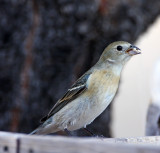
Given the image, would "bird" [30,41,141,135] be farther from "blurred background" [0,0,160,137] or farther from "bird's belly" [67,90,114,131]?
"blurred background" [0,0,160,137]

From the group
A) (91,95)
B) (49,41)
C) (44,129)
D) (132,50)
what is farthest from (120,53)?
(49,41)

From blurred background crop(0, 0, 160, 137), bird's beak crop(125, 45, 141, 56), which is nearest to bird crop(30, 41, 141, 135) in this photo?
bird's beak crop(125, 45, 141, 56)

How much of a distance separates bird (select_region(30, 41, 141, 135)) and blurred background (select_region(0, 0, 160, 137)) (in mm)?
1018

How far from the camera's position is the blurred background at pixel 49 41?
4699 mm

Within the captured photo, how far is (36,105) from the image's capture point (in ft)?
16.5

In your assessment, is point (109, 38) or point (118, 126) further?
point (118, 126)

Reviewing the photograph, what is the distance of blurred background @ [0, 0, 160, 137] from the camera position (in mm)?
4699

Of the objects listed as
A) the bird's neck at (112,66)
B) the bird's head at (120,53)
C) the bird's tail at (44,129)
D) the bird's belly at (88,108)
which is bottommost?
the bird's tail at (44,129)

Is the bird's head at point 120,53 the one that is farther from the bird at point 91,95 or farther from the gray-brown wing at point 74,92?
the gray-brown wing at point 74,92

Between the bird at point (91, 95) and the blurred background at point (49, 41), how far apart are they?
1.02m

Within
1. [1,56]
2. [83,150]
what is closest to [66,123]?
[1,56]

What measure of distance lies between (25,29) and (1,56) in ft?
1.14

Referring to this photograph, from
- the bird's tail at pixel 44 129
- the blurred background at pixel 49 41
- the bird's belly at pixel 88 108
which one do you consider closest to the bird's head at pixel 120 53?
the bird's belly at pixel 88 108

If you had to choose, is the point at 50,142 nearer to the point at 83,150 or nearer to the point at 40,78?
the point at 83,150
